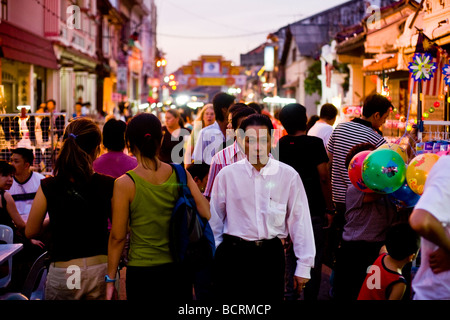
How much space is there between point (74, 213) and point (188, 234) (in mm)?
793

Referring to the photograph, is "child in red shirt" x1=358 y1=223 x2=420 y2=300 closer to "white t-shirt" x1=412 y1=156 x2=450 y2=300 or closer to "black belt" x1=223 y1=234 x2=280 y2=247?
"black belt" x1=223 y1=234 x2=280 y2=247

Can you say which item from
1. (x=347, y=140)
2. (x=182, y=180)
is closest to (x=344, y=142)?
(x=347, y=140)

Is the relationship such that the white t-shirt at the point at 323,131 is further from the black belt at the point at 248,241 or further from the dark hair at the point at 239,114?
the black belt at the point at 248,241

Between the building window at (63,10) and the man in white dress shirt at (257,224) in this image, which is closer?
the man in white dress shirt at (257,224)

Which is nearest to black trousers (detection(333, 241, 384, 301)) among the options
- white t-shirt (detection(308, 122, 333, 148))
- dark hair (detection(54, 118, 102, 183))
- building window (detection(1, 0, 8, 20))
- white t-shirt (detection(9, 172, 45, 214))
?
dark hair (detection(54, 118, 102, 183))

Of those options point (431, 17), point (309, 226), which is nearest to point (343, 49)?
point (431, 17)

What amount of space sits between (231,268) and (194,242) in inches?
20.6

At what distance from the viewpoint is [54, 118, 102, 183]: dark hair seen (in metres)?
4.21

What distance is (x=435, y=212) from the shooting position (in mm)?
3105

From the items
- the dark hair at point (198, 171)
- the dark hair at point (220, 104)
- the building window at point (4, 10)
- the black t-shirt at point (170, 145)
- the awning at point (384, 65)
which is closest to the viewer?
the dark hair at point (198, 171)

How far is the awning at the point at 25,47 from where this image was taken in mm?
17167

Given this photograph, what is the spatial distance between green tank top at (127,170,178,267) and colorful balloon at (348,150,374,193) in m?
2.00

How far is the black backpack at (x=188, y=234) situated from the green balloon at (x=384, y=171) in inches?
68.3

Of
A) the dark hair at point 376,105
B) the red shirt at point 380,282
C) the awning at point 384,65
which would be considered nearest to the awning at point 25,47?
the awning at point 384,65
